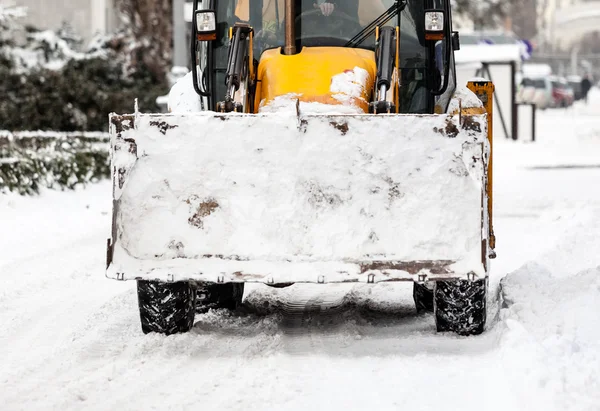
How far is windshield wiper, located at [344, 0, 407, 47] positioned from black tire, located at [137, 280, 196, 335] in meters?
2.07

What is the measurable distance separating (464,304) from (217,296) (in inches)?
74.4

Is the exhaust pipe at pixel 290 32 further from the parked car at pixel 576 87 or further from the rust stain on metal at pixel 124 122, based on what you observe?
the parked car at pixel 576 87

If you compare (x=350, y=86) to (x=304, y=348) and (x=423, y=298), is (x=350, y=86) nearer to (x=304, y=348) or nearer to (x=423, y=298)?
(x=423, y=298)

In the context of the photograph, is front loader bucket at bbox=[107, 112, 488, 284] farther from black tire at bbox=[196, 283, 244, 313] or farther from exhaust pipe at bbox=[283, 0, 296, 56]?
exhaust pipe at bbox=[283, 0, 296, 56]

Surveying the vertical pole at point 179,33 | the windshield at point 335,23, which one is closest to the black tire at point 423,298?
the windshield at point 335,23

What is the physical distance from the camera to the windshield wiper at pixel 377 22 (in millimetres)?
8070

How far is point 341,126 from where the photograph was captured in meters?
6.58

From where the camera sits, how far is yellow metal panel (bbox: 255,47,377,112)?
757 centimetres

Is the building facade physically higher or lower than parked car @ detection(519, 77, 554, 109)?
higher

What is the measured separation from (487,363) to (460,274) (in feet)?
2.28

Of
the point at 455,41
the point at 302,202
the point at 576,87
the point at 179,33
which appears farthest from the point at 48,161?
the point at 576,87

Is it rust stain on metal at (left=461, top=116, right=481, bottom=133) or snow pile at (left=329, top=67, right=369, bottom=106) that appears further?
snow pile at (left=329, top=67, right=369, bottom=106)

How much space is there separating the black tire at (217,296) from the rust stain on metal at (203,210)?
1.03m

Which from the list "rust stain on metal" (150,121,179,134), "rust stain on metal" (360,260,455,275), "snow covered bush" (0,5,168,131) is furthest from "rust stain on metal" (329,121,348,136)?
"snow covered bush" (0,5,168,131)
